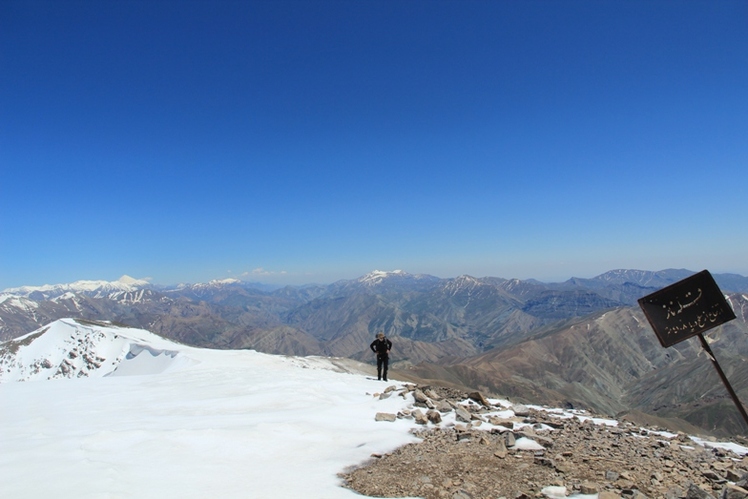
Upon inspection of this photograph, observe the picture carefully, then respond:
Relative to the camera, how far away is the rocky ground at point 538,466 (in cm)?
722

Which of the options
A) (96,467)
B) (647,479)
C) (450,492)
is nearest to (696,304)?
(647,479)

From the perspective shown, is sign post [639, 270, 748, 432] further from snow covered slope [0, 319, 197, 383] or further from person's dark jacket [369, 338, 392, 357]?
snow covered slope [0, 319, 197, 383]

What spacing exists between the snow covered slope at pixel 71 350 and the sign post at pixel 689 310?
282 ft

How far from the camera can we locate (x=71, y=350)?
103 meters

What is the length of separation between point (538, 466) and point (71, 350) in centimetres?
12862

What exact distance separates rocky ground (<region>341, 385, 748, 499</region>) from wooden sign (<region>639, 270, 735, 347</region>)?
117 inches

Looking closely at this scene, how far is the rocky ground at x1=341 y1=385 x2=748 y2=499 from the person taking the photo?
284 inches

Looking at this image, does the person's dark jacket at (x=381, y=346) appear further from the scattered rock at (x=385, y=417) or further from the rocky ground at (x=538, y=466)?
the rocky ground at (x=538, y=466)

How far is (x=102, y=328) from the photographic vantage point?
106m

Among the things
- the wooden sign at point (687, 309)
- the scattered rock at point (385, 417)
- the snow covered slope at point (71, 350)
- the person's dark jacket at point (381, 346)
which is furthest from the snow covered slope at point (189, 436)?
the snow covered slope at point (71, 350)

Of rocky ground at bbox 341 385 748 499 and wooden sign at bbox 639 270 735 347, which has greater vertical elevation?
wooden sign at bbox 639 270 735 347

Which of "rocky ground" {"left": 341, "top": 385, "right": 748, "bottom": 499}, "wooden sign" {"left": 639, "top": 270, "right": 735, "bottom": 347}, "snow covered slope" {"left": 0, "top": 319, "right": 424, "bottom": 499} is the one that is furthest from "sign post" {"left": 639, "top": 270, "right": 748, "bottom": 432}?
"snow covered slope" {"left": 0, "top": 319, "right": 424, "bottom": 499}

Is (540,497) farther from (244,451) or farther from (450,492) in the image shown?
(244,451)

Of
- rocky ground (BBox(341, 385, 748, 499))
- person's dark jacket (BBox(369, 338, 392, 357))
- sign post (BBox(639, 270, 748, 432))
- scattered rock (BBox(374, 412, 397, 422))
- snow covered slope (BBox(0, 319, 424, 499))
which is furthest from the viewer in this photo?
person's dark jacket (BBox(369, 338, 392, 357))
